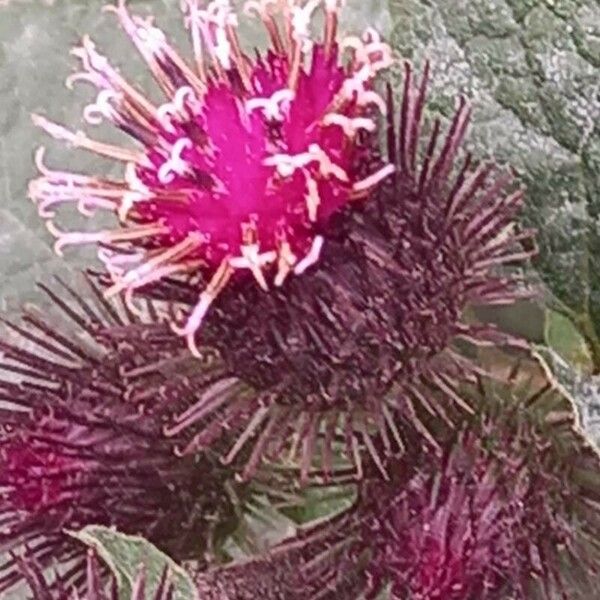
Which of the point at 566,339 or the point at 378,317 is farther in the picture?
the point at 566,339

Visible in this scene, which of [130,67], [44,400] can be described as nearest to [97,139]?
[130,67]

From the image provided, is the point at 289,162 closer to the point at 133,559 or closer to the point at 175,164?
the point at 175,164

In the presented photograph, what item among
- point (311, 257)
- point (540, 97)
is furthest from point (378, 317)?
point (540, 97)

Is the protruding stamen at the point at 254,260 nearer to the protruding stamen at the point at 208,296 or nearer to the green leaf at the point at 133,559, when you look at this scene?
the protruding stamen at the point at 208,296

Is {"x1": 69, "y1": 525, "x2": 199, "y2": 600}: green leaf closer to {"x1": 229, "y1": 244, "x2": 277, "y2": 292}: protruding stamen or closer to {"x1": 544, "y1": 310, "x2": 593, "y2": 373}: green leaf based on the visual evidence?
{"x1": 229, "y1": 244, "x2": 277, "y2": 292}: protruding stamen

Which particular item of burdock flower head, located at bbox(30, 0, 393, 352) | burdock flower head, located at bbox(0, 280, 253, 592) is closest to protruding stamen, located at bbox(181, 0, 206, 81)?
burdock flower head, located at bbox(30, 0, 393, 352)

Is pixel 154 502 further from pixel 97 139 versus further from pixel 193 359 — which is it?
pixel 97 139
